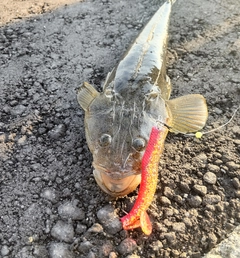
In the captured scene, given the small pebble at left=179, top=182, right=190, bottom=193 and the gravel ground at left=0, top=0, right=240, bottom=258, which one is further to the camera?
the small pebble at left=179, top=182, right=190, bottom=193

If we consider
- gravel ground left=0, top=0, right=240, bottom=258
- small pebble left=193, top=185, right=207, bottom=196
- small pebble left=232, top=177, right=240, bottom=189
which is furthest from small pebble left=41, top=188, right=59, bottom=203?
small pebble left=232, top=177, right=240, bottom=189

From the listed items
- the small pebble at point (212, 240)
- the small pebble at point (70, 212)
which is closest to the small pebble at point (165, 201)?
the small pebble at point (212, 240)

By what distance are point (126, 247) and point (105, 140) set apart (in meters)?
0.83

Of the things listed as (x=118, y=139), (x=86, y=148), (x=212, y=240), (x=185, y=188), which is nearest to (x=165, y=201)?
(x=185, y=188)

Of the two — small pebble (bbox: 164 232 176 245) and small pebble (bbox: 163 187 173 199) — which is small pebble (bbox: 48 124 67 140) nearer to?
small pebble (bbox: 163 187 173 199)

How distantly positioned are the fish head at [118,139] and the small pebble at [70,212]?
10.8 inches

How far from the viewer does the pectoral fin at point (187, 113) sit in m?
3.67

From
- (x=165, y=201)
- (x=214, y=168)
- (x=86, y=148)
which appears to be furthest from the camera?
(x=86, y=148)

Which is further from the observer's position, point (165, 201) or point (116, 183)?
point (165, 201)

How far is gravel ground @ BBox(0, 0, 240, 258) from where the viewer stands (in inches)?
118

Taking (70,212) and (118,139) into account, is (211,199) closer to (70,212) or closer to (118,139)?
(118,139)

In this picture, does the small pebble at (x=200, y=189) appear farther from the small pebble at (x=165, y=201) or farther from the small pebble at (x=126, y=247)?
the small pebble at (x=126, y=247)

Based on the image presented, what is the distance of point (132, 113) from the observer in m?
3.23

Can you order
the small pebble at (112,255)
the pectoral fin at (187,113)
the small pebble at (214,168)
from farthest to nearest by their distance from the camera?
1. the pectoral fin at (187,113)
2. the small pebble at (214,168)
3. the small pebble at (112,255)
